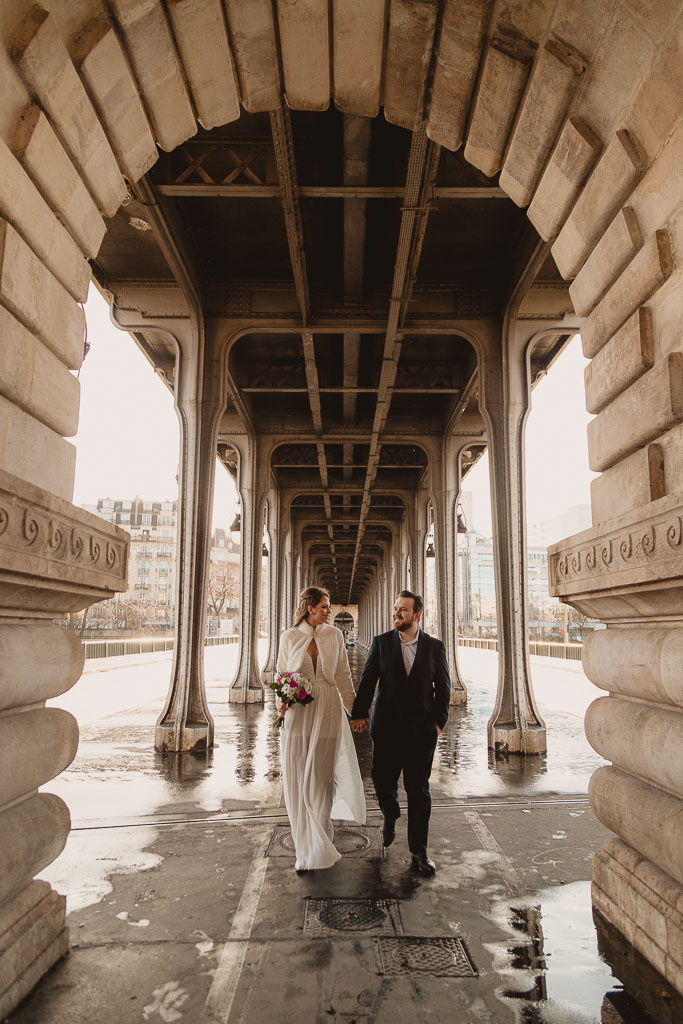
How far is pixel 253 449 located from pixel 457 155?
12033 mm

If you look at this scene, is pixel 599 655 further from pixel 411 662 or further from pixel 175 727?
pixel 175 727

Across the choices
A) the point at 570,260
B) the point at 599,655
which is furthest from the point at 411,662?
the point at 570,260

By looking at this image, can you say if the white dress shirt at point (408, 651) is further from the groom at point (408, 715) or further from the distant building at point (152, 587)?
the distant building at point (152, 587)

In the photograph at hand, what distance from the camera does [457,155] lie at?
9477 mm

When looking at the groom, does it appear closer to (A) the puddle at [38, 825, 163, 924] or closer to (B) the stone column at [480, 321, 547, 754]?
(A) the puddle at [38, 825, 163, 924]

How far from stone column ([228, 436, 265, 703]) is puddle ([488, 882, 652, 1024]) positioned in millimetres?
15010

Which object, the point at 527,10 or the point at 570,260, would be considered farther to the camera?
the point at 570,260

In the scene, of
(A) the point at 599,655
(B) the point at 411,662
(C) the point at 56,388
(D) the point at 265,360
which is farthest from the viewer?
(D) the point at 265,360

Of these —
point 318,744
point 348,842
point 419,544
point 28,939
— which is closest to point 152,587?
point 419,544

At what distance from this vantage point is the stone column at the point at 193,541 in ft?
37.4

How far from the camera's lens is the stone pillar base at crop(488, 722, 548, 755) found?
36.2 ft

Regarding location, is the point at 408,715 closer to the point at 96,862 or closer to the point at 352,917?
the point at 352,917

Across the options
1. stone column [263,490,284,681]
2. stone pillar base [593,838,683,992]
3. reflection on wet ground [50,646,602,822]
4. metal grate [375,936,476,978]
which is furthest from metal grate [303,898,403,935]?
stone column [263,490,284,681]

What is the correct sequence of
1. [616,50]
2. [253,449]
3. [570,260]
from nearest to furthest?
[616,50] → [570,260] → [253,449]
